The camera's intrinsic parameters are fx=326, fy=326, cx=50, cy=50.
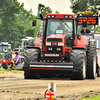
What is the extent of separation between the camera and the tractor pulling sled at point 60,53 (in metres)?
13.8

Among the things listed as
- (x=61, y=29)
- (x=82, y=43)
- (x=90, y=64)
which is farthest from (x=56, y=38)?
(x=90, y=64)

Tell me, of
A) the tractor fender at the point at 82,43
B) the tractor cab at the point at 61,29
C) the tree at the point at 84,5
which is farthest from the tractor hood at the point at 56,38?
the tree at the point at 84,5

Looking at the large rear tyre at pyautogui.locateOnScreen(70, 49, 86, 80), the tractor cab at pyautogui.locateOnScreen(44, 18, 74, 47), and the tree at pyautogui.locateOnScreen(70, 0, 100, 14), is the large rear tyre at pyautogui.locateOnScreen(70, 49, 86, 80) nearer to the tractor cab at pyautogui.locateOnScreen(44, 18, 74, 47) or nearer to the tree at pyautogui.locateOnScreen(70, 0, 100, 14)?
the tractor cab at pyautogui.locateOnScreen(44, 18, 74, 47)

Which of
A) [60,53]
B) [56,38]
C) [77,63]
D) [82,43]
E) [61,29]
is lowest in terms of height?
[77,63]

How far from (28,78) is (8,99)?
251 inches

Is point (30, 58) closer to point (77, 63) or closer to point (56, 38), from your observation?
point (56, 38)

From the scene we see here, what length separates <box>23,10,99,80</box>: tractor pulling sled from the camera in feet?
45.4

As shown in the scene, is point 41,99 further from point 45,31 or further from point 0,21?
point 0,21

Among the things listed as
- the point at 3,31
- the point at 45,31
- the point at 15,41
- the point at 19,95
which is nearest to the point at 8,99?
the point at 19,95

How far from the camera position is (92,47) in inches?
610

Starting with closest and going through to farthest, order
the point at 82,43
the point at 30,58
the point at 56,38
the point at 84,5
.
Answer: the point at 30,58 < the point at 56,38 < the point at 82,43 < the point at 84,5

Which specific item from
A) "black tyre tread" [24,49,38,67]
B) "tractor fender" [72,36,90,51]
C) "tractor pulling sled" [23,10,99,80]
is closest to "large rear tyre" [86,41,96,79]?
"tractor pulling sled" [23,10,99,80]

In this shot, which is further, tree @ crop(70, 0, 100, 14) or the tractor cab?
tree @ crop(70, 0, 100, 14)

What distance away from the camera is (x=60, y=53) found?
14.7 meters
